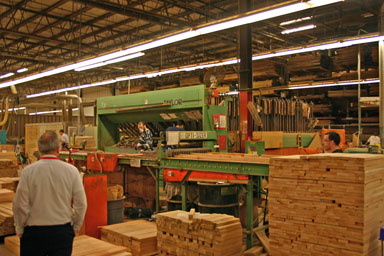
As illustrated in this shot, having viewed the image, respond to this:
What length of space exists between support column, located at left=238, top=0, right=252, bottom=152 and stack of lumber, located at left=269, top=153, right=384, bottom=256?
5379 millimetres

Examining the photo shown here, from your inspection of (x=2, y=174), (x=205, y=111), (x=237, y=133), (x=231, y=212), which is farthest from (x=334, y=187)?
(x=2, y=174)

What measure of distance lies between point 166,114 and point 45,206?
513 centimetres

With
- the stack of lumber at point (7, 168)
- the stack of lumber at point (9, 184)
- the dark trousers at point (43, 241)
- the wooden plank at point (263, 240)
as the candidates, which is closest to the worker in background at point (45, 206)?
the dark trousers at point (43, 241)

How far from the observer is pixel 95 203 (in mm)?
5484

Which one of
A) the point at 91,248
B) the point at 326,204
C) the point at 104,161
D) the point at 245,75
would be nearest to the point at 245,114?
the point at 245,75

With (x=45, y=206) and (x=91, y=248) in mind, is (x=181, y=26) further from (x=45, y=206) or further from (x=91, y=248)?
(x=45, y=206)

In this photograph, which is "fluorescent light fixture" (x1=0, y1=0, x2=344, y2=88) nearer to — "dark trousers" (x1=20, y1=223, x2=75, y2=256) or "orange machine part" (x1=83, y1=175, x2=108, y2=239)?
"orange machine part" (x1=83, y1=175, x2=108, y2=239)

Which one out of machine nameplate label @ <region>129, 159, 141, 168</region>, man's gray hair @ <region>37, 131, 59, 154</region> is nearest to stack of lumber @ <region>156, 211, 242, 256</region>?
man's gray hair @ <region>37, 131, 59, 154</region>

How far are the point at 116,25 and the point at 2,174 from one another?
26.5 ft

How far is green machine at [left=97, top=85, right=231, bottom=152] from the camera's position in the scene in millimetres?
7008

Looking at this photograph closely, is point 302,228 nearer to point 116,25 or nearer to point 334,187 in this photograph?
point 334,187

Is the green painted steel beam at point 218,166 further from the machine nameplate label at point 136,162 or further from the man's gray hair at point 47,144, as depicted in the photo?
the man's gray hair at point 47,144

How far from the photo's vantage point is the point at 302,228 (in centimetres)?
387

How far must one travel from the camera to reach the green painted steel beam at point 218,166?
4.81 metres
